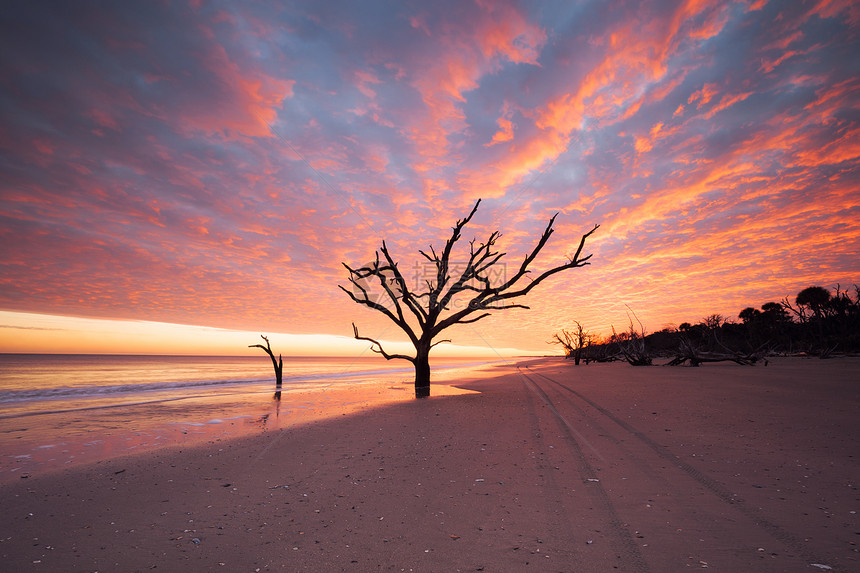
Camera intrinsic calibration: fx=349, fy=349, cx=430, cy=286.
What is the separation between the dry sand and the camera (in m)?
3.00

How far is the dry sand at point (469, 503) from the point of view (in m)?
3.00

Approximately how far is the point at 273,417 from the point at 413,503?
26.9 ft

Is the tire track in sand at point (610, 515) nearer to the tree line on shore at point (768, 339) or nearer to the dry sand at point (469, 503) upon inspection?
the dry sand at point (469, 503)

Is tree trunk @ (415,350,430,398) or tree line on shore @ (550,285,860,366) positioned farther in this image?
tree line on shore @ (550,285,860,366)

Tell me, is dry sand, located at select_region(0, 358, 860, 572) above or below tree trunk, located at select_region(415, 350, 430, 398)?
below

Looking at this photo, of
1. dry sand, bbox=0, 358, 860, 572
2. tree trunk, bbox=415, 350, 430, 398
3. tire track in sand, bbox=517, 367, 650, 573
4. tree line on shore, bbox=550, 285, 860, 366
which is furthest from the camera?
tree line on shore, bbox=550, 285, 860, 366

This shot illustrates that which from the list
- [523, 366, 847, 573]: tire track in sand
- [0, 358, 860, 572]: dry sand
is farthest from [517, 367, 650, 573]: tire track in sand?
[523, 366, 847, 573]: tire track in sand

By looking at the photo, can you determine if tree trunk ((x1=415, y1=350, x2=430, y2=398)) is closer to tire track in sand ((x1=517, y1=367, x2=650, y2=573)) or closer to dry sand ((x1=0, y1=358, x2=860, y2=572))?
dry sand ((x1=0, y1=358, x2=860, y2=572))

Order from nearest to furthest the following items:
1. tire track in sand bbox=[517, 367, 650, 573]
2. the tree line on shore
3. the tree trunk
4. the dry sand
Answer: tire track in sand bbox=[517, 367, 650, 573], the dry sand, the tree trunk, the tree line on shore

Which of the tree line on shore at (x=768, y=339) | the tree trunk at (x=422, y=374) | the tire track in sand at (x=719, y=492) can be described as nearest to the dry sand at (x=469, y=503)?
the tire track in sand at (x=719, y=492)

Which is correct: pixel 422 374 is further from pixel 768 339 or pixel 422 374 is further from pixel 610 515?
pixel 768 339

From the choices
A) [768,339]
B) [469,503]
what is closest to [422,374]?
[469,503]

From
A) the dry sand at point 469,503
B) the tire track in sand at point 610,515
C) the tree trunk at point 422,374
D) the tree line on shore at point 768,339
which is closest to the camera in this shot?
the tire track in sand at point 610,515

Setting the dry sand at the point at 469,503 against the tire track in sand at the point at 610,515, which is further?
the dry sand at the point at 469,503
